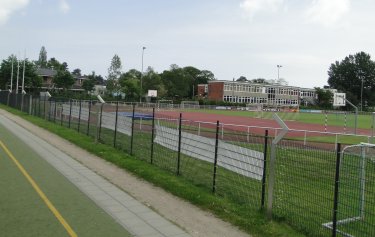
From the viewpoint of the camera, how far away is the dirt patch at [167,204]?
7.54 meters

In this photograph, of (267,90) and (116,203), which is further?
(267,90)

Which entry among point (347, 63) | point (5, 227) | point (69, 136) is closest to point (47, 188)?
point (5, 227)

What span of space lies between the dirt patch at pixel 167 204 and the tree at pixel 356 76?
14862 centimetres

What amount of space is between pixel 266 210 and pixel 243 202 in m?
0.90

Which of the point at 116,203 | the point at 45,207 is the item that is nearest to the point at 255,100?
the point at 116,203

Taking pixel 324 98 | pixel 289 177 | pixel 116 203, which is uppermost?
pixel 324 98

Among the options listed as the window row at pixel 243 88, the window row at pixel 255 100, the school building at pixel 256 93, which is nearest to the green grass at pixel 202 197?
the school building at pixel 256 93

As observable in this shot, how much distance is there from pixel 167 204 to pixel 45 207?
233 cm

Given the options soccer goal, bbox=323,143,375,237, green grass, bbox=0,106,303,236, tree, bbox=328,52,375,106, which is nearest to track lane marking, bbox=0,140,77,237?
green grass, bbox=0,106,303,236

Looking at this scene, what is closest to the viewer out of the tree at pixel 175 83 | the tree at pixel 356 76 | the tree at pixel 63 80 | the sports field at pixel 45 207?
the sports field at pixel 45 207

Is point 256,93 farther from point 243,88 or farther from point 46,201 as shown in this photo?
point 46,201

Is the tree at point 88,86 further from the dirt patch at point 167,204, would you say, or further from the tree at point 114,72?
the dirt patch at point 167,204

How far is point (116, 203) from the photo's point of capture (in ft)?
30.0

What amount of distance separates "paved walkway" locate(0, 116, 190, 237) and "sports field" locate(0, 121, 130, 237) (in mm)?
193
